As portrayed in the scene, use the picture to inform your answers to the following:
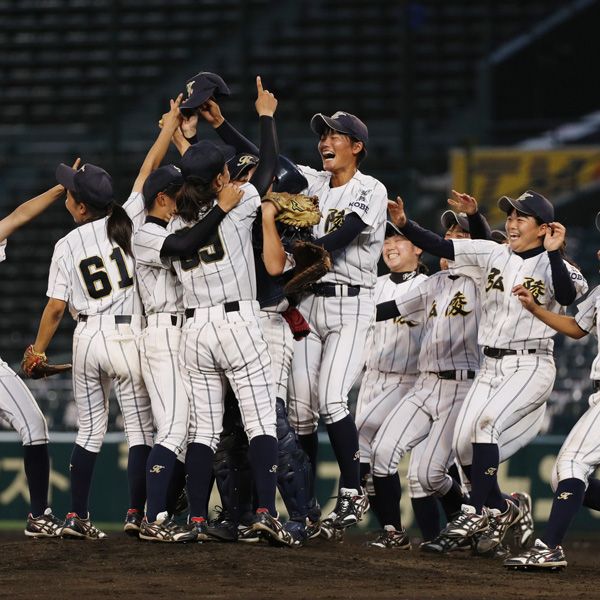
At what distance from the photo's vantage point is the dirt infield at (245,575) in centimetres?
559

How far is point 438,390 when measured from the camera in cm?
738

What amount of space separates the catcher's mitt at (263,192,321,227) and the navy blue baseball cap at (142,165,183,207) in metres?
0.48

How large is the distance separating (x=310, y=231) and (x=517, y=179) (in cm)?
765

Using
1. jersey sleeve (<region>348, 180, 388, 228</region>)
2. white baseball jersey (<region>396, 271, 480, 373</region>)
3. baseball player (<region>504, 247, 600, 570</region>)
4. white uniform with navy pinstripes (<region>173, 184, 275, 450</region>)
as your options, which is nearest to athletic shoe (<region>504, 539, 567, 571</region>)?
baseball player (<region>504, 247, 600, 570</region>)

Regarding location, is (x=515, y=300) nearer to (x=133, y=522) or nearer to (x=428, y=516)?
(x=428, y=516)

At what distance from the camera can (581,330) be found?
6.45m

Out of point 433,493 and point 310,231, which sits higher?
point 310,231

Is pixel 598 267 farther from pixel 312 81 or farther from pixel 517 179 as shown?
pixel 312 81

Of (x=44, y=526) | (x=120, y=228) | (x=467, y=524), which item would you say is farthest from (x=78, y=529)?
(x=467, y=524)

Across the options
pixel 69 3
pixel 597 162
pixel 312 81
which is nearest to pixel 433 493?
pixel 597 162

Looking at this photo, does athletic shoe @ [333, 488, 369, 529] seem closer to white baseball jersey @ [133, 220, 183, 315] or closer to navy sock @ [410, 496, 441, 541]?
navy sock @ [410, 496, 441, 541]

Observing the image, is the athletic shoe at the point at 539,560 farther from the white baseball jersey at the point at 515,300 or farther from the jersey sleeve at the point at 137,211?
the jersey sleeve at the point at 137,211

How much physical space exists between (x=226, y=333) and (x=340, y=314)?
0.76 meters

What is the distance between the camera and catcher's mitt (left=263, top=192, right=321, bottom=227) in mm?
6293
